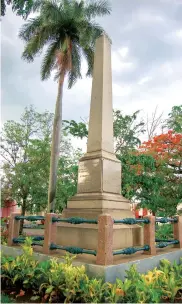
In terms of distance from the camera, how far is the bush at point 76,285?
350cm

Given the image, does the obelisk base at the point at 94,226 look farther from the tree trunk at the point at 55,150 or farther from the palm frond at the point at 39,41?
the palm frond at the point at 39,41

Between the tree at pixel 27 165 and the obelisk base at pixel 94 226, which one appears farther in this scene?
the tree at pixel 27 165

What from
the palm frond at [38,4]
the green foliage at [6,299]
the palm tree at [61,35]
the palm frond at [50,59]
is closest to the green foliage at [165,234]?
the green foliage at [6,299]

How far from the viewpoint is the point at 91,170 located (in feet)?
20.4

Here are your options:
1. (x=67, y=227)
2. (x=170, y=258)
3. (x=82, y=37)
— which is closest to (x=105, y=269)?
(x=67, y=227)

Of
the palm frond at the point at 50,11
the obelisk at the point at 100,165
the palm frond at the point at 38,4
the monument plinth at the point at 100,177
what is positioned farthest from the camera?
the palm frond at the point at 38,4

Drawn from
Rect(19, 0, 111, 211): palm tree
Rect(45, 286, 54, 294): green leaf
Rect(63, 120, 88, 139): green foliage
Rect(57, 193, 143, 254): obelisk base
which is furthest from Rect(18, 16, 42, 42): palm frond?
Rect(45, 286, 54, 294): green leaf

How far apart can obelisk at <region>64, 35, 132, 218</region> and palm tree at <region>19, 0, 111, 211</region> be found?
866 cm

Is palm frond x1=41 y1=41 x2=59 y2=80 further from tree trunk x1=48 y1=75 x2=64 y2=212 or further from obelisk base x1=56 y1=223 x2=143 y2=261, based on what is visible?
obelisk base x1=56 y1=223 x2=143 y2=261

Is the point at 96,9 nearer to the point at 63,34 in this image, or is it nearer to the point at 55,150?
the point at 63,34

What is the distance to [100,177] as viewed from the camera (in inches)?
235

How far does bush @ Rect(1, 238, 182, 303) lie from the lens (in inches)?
138

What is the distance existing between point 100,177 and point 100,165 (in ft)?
0.98

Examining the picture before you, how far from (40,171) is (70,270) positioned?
38.7ft
